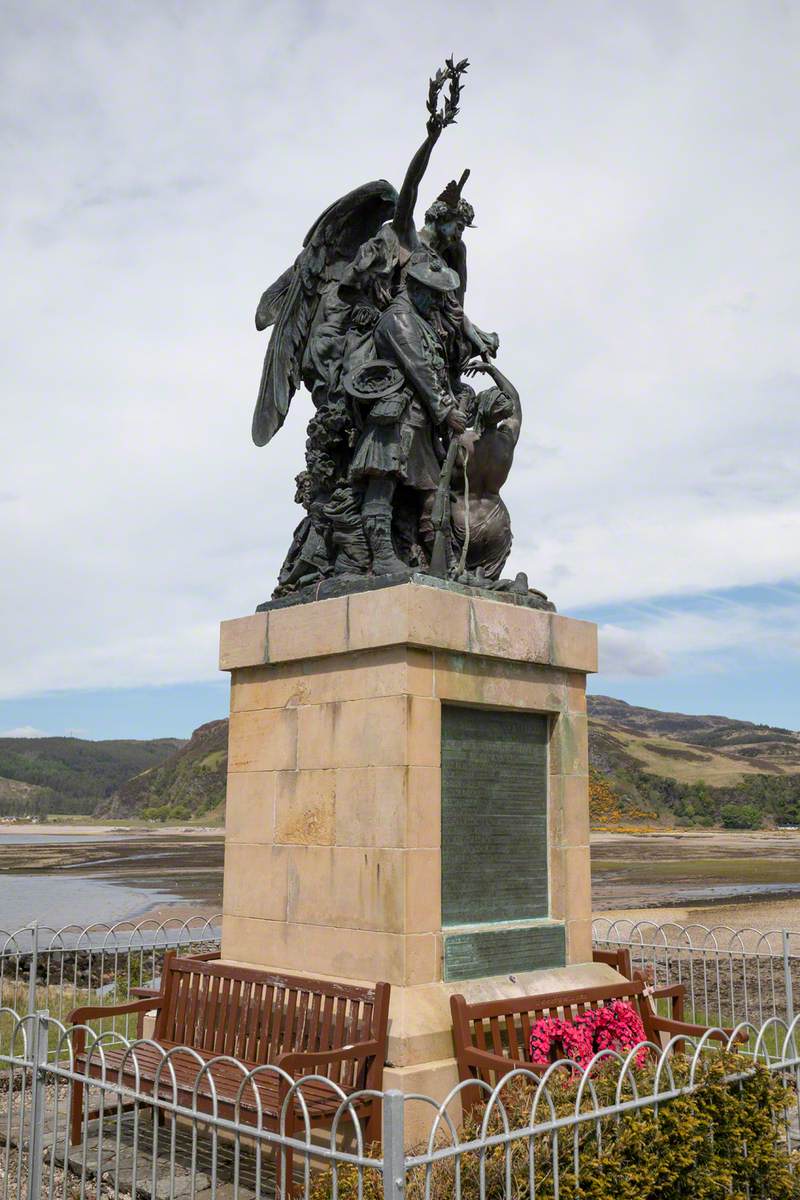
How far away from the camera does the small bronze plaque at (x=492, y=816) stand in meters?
6.48

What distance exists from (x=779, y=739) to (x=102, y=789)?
327 ft

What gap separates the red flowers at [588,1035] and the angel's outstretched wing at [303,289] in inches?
189

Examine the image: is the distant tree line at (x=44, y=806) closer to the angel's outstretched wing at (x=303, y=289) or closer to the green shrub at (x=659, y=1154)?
the angel's outstretched wing at (x=303, y=289)

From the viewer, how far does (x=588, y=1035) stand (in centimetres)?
613

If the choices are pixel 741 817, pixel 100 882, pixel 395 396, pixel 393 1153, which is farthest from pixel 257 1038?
pixel 741 817

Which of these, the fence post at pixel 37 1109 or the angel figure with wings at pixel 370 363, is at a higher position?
the angel figure with wings at pixel 370 363

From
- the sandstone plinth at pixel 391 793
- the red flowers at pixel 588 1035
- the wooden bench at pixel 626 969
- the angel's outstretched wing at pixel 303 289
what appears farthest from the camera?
the angel's outstretched wing at pixel 303 289


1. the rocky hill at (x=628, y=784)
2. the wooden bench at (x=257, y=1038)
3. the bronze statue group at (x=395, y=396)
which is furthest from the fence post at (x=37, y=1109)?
the rocky hill at (x=628, y=784)

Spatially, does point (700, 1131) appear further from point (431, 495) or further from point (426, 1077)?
point (431, 495)

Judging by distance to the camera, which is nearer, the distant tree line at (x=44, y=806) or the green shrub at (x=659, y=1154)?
the green shrub at (x=659, y=1154)

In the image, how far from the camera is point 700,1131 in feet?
15.7

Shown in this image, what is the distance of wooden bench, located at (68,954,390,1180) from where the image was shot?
535 centimetres

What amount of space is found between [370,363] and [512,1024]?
14.3 ft

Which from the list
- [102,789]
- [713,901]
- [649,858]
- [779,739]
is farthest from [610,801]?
[102,789]
